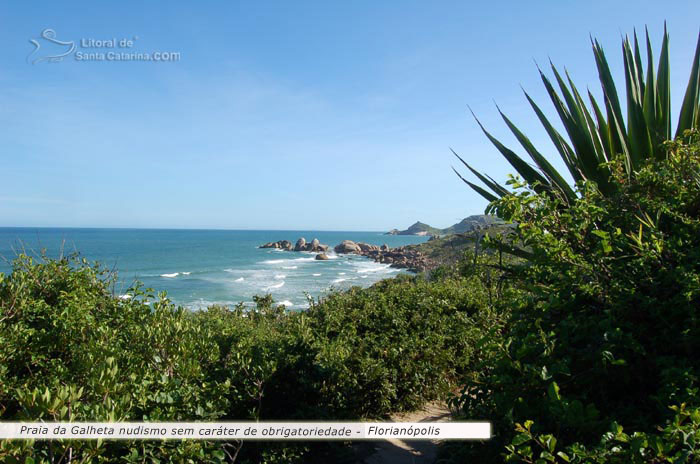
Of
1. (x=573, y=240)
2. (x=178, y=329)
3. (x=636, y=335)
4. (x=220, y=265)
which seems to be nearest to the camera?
(x=636, y=335)

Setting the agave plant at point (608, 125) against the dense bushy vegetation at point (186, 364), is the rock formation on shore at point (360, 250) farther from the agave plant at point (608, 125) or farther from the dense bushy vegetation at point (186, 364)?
the agave plant at point (608, 125)

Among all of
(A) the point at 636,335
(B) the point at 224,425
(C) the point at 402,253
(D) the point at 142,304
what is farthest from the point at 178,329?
(C) the point at 402,253

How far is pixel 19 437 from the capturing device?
6.33 ft

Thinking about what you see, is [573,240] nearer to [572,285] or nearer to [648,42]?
[572,285]

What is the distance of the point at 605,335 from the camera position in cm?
189

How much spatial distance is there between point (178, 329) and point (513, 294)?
2.57m
